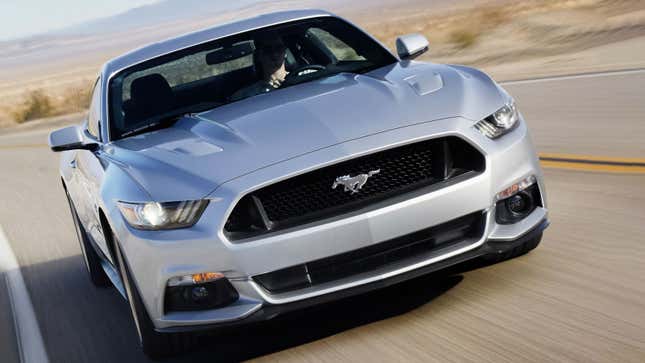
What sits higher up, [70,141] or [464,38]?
[70,141]

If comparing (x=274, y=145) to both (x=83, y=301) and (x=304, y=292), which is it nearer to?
(x=304, y=292)

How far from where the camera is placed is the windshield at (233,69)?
20.4ft

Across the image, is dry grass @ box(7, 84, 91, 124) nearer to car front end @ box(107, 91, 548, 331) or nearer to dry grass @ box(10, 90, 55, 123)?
dry grass @ box(10, 90, 55, 123)

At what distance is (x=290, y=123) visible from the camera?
501 cm

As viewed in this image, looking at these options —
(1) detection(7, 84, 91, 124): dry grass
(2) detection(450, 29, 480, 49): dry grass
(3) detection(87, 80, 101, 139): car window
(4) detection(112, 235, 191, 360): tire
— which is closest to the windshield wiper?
(3) detection(87, 80, 101, 139): car window

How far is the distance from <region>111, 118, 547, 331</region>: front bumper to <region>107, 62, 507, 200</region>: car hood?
10 centimetres

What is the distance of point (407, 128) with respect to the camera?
15.6ft

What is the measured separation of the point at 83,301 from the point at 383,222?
10.7ft

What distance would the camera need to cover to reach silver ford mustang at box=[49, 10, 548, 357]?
4.56 metres

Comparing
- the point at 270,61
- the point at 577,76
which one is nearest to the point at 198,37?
the point at 270,61

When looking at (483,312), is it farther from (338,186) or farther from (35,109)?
(35,109)

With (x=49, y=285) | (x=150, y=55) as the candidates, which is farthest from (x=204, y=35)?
(x=49, y=285)

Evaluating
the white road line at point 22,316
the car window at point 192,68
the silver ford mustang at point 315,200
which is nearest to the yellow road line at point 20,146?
the white road line at point 22,316

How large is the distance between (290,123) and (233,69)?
6.78ft
